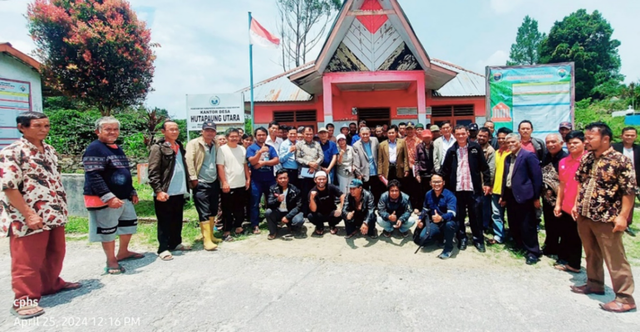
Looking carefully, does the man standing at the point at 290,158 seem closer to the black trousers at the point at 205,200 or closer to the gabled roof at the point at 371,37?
the black trousers at the point at 205,200

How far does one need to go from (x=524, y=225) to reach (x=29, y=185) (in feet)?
18.0

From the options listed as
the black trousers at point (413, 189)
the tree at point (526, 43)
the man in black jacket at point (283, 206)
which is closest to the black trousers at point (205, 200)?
the man in black jacket at point (283, 206)

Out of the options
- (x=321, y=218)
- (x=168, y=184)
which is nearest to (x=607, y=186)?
(x=321, y=218)

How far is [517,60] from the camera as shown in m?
44.8

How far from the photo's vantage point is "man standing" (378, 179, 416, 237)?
4844 millimetres

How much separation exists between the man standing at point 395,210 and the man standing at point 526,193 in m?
1.41

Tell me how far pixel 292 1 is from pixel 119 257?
23986mm

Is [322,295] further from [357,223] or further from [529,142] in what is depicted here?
[529,142]

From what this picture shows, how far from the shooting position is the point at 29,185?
302cm

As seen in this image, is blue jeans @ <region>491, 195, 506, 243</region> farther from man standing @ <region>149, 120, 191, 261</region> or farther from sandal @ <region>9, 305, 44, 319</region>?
sandal @ <region>9, 305, 44, 319</region>

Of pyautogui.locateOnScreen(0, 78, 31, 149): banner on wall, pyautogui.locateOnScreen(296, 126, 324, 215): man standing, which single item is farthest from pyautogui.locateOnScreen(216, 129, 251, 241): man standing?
pyautogui.locateOnScreen(0, 78, 31, 149): banner on wall

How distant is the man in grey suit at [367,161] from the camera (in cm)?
574

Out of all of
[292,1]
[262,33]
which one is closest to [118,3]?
[262,33]

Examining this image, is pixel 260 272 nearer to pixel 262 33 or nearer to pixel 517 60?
pixel 262 33
